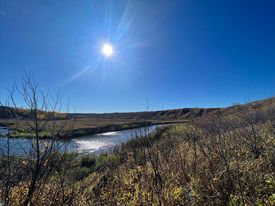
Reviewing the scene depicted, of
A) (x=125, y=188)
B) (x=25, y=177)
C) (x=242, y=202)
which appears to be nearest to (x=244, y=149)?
(x=242, y=202)

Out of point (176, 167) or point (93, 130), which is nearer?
point (176, 167)

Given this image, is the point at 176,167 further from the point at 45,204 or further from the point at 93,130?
the point at 93,130

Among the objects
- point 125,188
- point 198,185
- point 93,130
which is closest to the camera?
point 198,185

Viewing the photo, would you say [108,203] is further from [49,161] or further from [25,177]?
[25,177]

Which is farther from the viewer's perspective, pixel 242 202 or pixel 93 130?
pixel 93 130

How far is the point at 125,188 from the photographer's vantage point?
16.4ft

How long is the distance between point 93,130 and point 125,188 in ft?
102

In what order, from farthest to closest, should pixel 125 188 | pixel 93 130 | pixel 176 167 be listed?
pixel 93 130
pixel 176 167
pixel 125 188

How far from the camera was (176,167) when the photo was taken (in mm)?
5492

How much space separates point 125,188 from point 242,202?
254 cm

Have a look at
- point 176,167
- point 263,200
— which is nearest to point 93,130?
point 176,167

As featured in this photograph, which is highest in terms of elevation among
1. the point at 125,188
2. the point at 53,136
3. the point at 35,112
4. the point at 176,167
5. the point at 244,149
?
the point at 35,112

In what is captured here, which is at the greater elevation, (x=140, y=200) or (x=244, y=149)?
(x=244, y=149)

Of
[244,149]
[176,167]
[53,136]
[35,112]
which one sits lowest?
[176,167]
